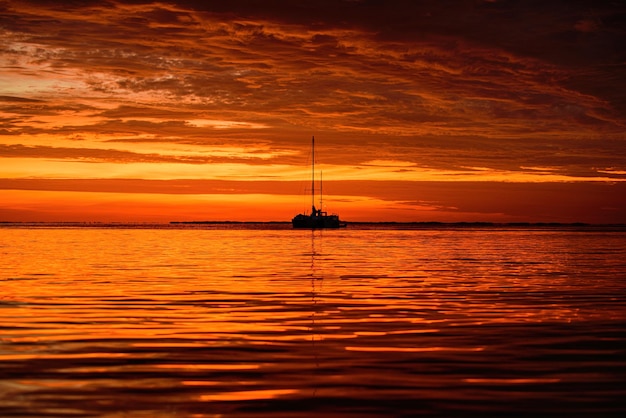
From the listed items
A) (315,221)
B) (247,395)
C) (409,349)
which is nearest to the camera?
(247,395)

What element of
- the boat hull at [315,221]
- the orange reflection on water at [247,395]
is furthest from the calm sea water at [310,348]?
the boat hull at [315,221]

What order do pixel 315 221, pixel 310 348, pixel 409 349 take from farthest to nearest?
pixel 315 221
pixel 310 348
pixel 409 349

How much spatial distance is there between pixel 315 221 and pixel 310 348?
507 ft

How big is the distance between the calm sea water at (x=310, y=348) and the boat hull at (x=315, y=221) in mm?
137651

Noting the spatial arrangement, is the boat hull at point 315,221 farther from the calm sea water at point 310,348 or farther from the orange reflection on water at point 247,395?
the orange reflection on water at point 247,395

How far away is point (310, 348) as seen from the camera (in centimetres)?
1606

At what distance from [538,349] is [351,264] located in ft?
97.0

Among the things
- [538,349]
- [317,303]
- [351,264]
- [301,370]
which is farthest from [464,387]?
[351,264]

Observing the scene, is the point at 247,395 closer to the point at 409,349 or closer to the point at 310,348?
the point at 310,348

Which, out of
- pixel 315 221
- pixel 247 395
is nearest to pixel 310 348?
pixel 247 395

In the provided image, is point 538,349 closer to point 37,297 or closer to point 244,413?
point 244,413

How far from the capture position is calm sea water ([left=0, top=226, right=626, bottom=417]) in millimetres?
11352

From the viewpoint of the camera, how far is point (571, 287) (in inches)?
1206

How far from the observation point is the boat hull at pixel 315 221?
560 ft
